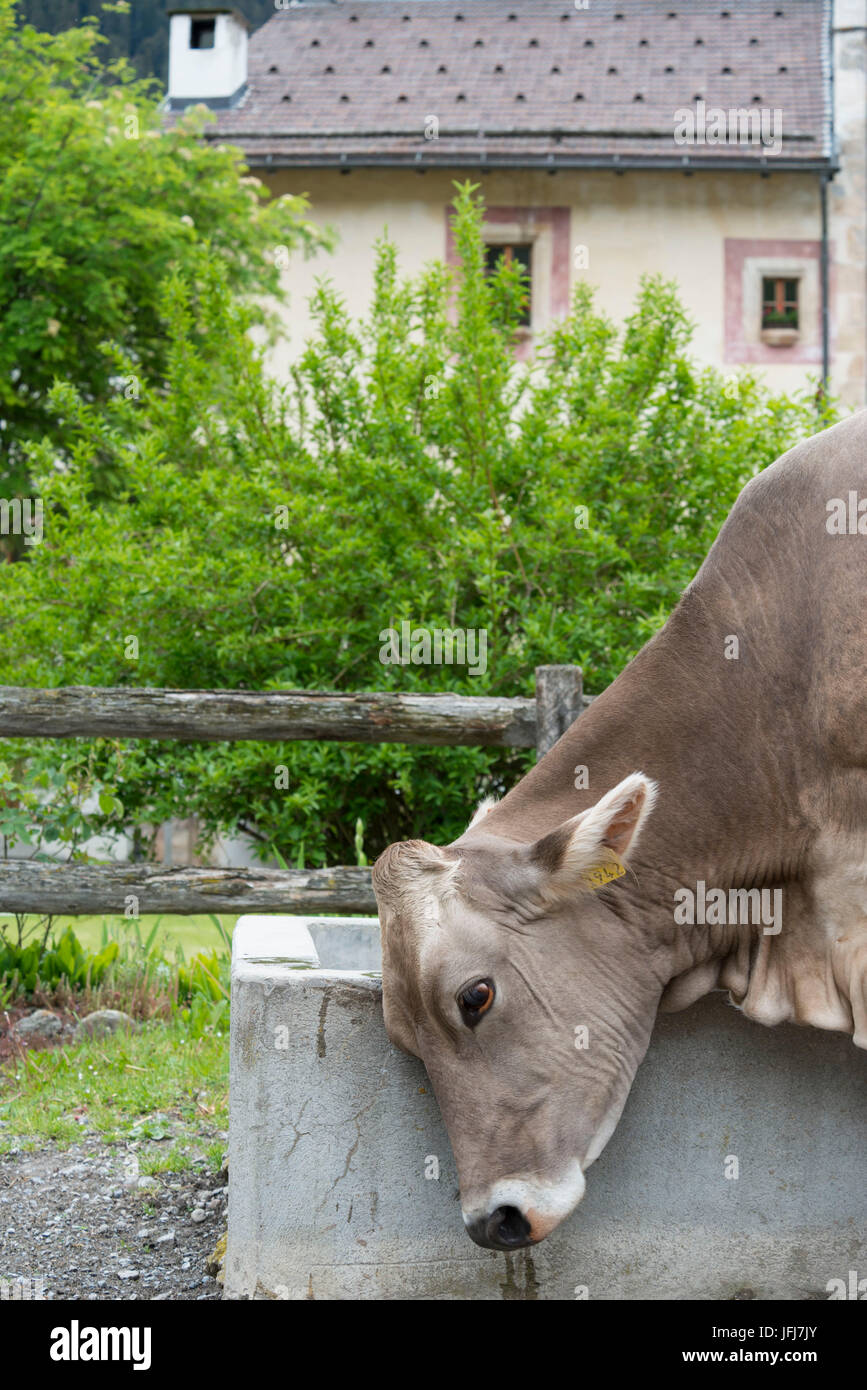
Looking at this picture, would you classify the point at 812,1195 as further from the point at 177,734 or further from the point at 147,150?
the point at 147,150

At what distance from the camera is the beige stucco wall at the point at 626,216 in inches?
770

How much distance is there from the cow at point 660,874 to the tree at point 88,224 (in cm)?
1126

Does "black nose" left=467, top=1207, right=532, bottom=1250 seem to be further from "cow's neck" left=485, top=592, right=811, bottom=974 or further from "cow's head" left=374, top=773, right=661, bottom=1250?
"cow's neck" left=485, top=592, right=811, bottom=974

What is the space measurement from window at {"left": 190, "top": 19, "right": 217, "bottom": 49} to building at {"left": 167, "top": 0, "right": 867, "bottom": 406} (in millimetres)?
203

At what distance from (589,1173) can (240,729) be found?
321cm

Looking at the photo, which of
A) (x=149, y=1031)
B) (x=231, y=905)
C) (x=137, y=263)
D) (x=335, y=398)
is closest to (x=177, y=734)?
(x=231, y=905)

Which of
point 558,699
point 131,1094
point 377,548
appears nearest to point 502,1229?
point 131,1094

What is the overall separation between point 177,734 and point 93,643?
1.36m

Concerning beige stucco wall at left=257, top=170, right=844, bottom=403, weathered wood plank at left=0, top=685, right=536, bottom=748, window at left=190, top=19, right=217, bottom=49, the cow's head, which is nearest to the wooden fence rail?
weathered wood plank at left=0, top=685, right=536, bottom=748

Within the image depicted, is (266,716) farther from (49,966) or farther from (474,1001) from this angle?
(474,1001)

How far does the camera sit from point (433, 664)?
7.01 m

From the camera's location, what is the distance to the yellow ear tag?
Answer: 9.32 feet

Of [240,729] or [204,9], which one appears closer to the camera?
[240,729]

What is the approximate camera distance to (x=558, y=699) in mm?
5930
